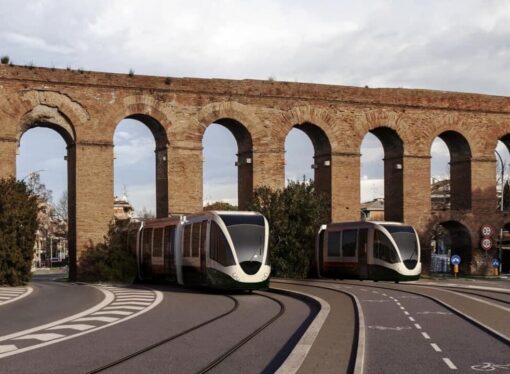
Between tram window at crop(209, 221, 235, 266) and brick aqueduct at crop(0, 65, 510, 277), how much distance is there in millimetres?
16986

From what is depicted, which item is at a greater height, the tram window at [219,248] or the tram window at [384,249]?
the tram window at [219,248]

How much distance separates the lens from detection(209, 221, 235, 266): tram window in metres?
27.8

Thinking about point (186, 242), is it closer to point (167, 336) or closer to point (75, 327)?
point (75, 327)

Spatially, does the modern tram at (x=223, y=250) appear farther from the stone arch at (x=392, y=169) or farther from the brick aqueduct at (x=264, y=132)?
the stone arch at (x=392, y=169)

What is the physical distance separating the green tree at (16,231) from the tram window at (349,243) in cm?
1453

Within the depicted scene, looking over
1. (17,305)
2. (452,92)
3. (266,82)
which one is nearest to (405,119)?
(452,92)

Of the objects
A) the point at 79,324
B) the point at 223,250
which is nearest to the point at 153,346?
the point at 79,324

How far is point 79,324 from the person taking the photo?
16969 mm

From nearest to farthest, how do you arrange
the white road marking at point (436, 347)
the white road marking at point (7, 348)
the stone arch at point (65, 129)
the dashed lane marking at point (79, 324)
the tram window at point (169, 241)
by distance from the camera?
the white road marking at point (7, 348) → the white road marking at point (436, 347) → the dashed lane marking at point (79, 324) → the tram window at point (169, 241) → the stone arch at point (65, 129)

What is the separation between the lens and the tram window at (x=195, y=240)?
97.3 feet

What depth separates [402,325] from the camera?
16.9 metres

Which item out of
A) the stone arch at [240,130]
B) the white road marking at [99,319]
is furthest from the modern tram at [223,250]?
the stone arch at [240,130]

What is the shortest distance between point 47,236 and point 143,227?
7344 centimetres

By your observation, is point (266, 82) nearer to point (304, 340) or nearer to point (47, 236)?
point (304, 340)
